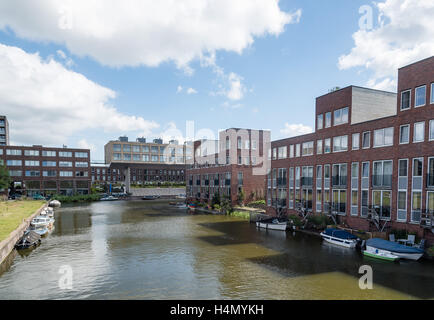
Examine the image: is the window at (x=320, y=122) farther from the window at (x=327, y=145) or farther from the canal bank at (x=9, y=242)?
the canal bank at (x=9, y=242)

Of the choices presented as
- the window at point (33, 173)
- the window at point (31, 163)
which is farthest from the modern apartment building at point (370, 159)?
the window at point (31, 163)

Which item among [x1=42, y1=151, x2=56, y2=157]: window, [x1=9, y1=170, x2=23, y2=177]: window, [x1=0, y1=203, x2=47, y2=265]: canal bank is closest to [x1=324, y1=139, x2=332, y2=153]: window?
[x1=0, y1=203, x2=47, y2=265]: canal bank

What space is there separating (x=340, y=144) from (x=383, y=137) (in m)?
5.42

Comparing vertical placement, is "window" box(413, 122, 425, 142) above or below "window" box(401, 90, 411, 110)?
below

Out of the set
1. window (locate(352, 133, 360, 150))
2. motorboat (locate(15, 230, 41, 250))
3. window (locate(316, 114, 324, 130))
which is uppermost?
window (locate(316, 114, 324, 130))

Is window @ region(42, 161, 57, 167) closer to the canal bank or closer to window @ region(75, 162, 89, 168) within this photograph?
window @ region(75, 162, 89, 168)

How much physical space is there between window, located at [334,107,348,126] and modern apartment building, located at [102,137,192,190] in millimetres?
69322

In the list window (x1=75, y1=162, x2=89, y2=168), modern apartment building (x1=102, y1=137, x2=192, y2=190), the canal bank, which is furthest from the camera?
modern apartment building (x1=102, y1=137, x2=192, y2=190)

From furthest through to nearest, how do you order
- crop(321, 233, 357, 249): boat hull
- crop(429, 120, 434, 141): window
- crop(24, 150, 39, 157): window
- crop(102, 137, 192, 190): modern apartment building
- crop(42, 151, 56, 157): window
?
crop(102, 137, 192, 190): modern apartment building
crop(42, 151, 56, 157): window
crop(24, 150, 39, 157): window
crop(321, 233, 357, 249): boat hull
crop(429, 120, 434, 141): window

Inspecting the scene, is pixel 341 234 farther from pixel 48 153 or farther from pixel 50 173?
pixel 48 153

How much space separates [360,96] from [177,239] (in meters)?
26.6

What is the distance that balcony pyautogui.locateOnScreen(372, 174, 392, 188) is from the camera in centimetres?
2680

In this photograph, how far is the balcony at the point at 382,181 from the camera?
26.8 meters
